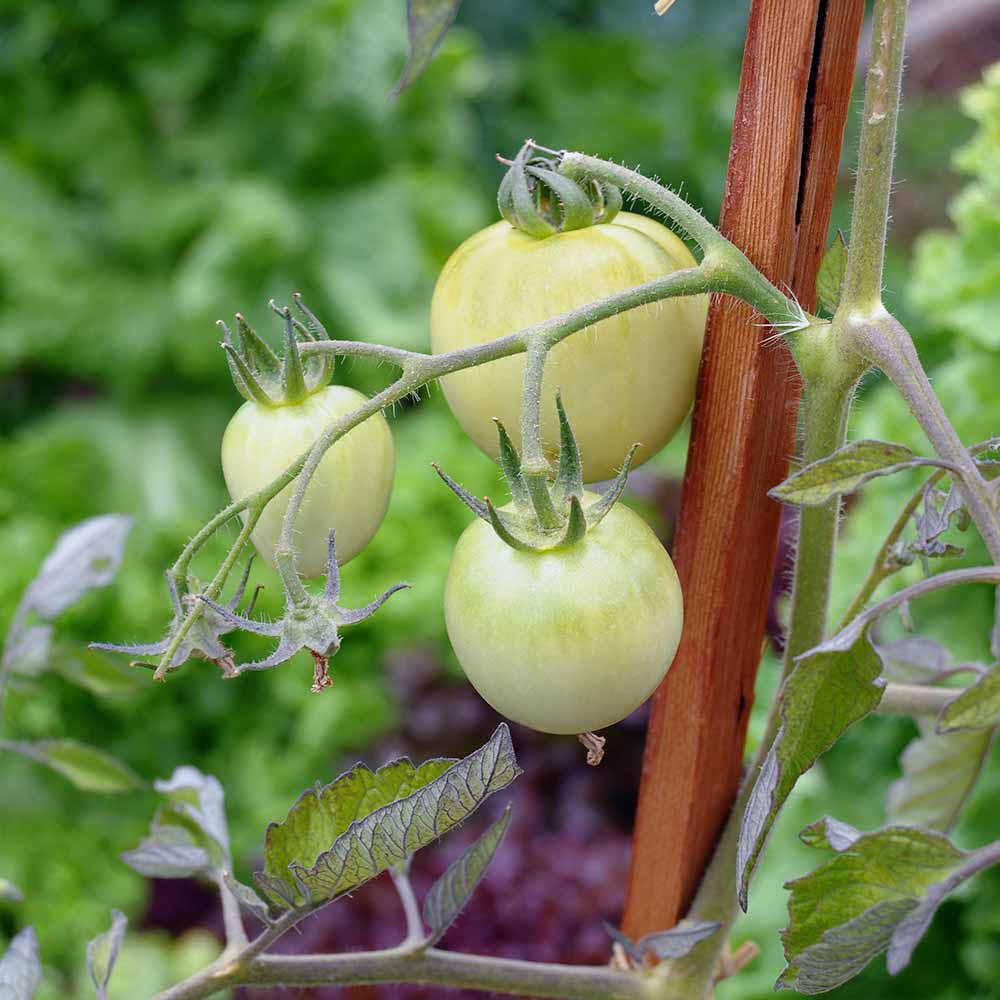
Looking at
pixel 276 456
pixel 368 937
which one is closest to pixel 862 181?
pixel 276 456

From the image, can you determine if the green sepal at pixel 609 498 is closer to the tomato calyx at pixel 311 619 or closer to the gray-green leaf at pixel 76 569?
the tomato calyx at pixel 311 619

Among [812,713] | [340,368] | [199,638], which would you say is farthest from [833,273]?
[340,368]

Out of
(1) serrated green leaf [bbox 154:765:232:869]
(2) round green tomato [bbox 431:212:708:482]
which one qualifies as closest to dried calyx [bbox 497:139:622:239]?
(2) round green tomato [bbox 431:212:708:482]

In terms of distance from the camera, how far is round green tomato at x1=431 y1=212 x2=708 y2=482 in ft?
1.42

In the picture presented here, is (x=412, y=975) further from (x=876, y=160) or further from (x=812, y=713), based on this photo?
(x=876, y=160)

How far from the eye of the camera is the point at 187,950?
1.44 m

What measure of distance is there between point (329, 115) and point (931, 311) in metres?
1.37

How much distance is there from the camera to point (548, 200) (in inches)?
18.1

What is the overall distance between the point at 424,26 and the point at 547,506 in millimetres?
159

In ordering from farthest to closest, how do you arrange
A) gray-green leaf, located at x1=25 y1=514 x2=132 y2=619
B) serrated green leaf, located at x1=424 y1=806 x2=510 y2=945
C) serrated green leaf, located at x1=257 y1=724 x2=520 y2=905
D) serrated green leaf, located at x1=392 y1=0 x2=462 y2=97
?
gray-green leaf, located at x1=25 y1=514 x2=132 y2=619
serrated green leaf, located at x1=424 y1=806 x2=510 y2=945
serrated green leaf, located at x1=257 y1=724 x2=520 y2=905
serrated green leaf, located at x1=392 y1=0 x2=462 y2=97

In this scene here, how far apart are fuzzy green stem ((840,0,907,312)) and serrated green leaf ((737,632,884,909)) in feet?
0.41

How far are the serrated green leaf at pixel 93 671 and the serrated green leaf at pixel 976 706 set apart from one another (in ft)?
1.50

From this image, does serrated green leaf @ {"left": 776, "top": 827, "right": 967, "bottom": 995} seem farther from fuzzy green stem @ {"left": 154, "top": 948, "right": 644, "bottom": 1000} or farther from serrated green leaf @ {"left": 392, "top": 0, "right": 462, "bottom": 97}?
serrated green leaf @ {"left": 392, "top": 0, "right": 462, "bottom": 97}

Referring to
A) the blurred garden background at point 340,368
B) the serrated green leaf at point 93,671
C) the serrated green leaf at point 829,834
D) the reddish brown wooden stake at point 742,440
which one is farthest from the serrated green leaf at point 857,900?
the blurred garden background at point 340,368
